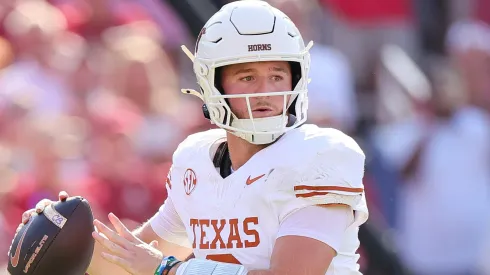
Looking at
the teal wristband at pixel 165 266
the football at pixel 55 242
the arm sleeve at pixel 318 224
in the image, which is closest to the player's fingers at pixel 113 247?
the teal wristband at pixel 165 266

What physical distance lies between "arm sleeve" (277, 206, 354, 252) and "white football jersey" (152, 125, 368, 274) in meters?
0.03

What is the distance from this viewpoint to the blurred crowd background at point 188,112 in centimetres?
639

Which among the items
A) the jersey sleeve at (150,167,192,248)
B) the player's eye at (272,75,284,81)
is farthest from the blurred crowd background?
the player's eye at (272,75,284,81)

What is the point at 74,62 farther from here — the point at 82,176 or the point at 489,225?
the point at 489,225

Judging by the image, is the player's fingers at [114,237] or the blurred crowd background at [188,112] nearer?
the player's fingers at [114,237]

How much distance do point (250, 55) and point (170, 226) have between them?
0.76m

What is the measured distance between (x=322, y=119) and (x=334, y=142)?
9.14ft

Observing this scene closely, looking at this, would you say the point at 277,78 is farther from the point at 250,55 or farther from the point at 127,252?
the point at 127,252

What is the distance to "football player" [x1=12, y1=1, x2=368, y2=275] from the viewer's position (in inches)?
147

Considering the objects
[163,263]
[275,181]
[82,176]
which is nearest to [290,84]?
[275,181]

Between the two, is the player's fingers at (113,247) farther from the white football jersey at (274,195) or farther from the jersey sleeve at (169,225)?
the jersey sleeve at (169,225)

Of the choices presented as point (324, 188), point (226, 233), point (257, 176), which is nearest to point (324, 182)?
point (324, 188)

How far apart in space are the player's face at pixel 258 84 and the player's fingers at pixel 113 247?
2.02 feet

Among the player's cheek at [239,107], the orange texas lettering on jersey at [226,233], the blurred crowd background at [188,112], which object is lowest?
the blurred crowd background at [188,112]
